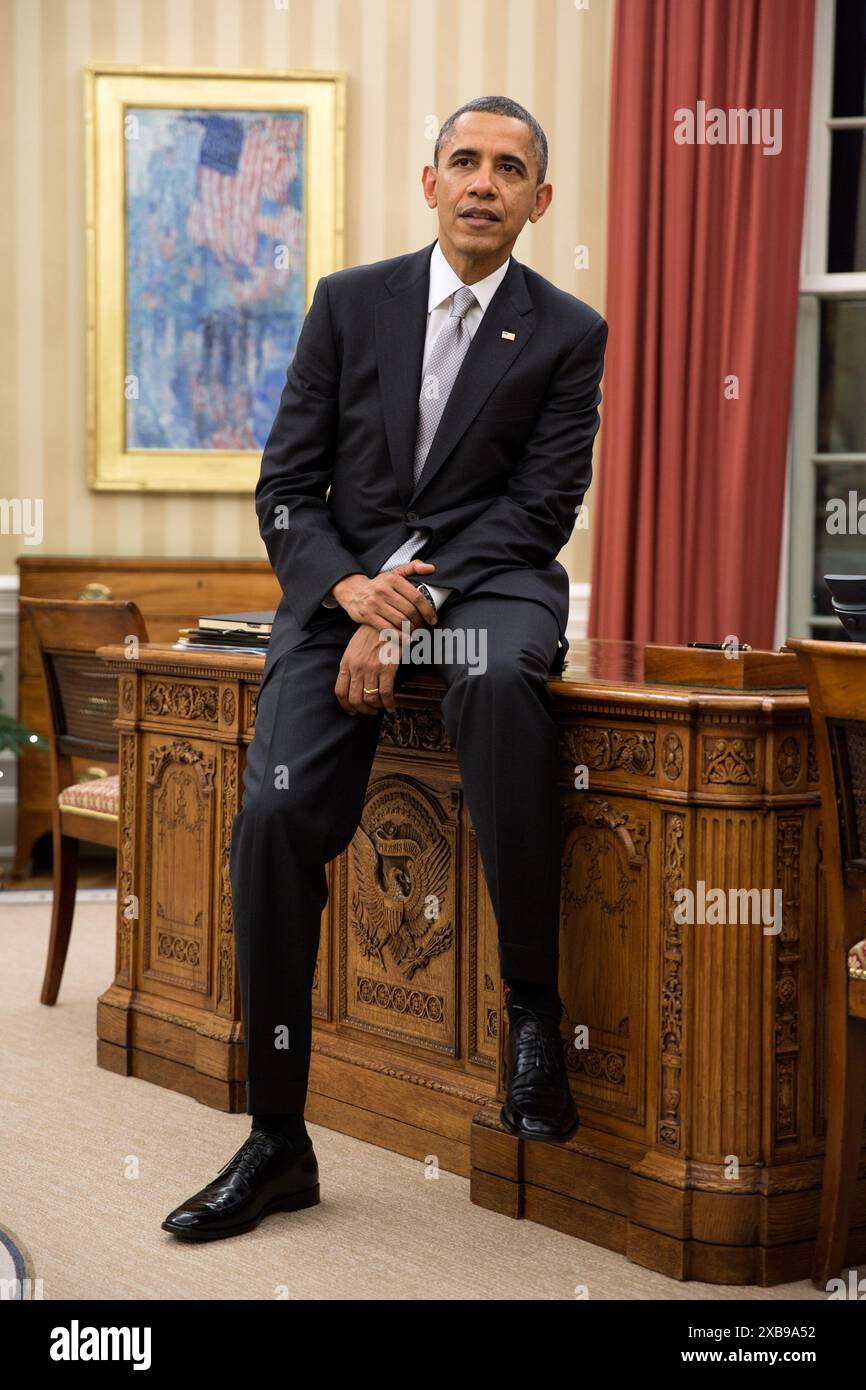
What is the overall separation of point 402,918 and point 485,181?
1348 millimetres

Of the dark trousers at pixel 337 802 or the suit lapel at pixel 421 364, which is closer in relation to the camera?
the dark trousers at pixel 337 802

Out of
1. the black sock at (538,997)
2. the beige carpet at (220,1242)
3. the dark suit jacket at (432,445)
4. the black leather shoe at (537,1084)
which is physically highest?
the dark suit jacket at (432,445)

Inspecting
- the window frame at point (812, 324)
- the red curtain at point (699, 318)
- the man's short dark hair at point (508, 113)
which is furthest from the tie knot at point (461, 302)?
the window frame at point (812, 324)

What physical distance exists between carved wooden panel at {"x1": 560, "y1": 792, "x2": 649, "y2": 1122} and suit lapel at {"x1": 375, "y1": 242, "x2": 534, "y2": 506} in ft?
2.21

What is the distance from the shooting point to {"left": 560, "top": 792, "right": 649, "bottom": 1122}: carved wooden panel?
2564 mm

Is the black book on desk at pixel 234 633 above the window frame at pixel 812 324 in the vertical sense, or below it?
below

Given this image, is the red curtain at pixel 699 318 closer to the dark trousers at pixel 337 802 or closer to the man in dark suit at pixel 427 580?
the man in dark suit at pixel 427 580

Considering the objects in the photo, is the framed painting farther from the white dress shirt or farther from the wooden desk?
the white dress shirt

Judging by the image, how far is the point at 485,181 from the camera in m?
2.83

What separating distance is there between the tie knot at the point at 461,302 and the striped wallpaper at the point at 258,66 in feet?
10.4

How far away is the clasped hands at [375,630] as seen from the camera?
106 inches

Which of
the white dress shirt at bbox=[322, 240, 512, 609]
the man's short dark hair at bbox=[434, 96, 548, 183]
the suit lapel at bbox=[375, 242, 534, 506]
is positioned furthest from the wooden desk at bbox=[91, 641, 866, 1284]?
the man's short dark hair at bbox=[434, 96, 548, 183]

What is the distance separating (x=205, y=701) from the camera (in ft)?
11.2

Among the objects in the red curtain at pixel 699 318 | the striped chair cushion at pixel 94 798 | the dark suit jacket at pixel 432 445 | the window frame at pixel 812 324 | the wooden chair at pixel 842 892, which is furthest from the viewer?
the window frame at pixel 812 324
